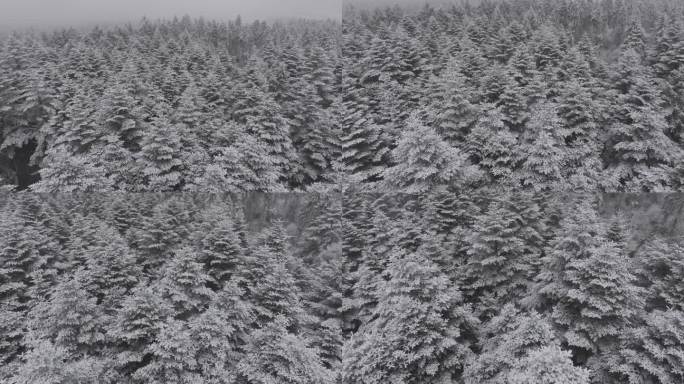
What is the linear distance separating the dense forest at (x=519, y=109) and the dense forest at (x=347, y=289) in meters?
1.14

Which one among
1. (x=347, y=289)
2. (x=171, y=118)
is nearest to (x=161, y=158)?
(x=171, y=118)

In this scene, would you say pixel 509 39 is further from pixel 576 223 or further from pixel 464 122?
pixel 576 223

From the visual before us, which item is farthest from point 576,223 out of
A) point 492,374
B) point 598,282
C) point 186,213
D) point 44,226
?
point 44,226

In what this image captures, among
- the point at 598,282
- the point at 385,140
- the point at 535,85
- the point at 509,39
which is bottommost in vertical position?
the point at 598,282

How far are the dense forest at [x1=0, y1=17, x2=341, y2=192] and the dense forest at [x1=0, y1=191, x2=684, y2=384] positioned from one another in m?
1.99

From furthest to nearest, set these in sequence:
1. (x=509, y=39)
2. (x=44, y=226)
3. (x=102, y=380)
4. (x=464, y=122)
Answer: (x=509, y=39) < (x=44, y=226) < (x=464, y=122) < (x=102, y=380)

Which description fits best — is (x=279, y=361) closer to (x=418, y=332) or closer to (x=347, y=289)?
(x=347, y=289)

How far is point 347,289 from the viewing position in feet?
59.8

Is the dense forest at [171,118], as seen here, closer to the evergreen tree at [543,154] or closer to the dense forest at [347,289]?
the dense forest at [347,289]

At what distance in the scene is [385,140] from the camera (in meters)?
17.7

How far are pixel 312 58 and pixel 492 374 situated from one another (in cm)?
1797

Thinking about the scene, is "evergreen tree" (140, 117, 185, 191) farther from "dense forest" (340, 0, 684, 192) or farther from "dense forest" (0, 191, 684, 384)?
"dense forest" (340, 0, 684, 192)

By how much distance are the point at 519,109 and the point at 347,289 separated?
1052cm

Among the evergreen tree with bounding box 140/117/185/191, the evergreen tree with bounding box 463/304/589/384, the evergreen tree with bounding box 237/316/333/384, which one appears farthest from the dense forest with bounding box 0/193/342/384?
the evergreen tree with bounding box 463/304/589/384
